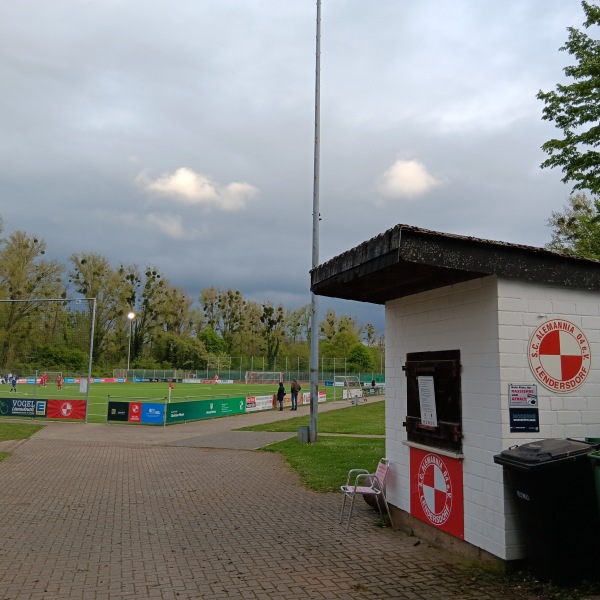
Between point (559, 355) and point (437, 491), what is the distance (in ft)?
6.77

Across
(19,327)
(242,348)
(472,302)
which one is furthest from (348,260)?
(242,348)

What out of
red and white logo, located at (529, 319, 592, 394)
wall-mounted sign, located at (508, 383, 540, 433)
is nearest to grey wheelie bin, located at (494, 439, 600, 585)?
wall-mounted sign, located at (508, 383, 540, 433)

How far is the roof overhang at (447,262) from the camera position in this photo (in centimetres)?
522

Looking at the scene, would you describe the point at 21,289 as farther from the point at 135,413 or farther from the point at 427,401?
the point at 427,401

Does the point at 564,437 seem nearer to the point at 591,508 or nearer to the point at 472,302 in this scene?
the point at 591,508

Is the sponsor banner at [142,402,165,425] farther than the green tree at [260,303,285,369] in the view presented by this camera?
No

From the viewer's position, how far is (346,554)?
20.3 feet

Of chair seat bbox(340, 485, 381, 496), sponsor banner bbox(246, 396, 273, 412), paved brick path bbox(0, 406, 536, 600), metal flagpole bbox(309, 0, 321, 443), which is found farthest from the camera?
sponsor banner bbox(246, 396, 273, 412)

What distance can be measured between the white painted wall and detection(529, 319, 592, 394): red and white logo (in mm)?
66

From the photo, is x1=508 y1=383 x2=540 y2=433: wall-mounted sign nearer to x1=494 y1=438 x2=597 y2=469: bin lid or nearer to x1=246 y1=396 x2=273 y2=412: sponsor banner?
x1=494 y1=438 x2=597 y2=469: bin lid

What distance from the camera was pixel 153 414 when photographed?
23797 mm

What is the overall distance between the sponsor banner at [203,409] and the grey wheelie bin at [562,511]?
2052 cm

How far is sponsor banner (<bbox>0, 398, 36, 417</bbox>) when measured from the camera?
2528 cm

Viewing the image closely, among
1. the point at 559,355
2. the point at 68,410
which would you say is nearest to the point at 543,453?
the point at 559,355
